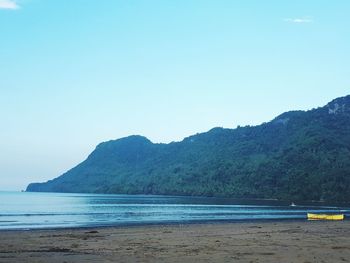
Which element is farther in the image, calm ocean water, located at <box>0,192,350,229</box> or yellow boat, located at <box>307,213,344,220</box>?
yellow boat, located at <box>307,213,344,220</box>

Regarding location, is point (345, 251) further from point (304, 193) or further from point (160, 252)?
point (304, 193)

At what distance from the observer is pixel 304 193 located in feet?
589

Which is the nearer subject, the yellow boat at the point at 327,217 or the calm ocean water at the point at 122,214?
the calm ocean water at the point at 122,214

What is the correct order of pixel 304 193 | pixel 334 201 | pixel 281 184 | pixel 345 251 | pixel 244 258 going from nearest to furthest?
1. pixel 244 258
2. pixel 345 251
3. pixel 334 201
4. pixel 304 193
5. pixel 281 184

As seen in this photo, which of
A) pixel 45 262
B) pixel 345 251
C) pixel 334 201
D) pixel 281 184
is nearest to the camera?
pixel 45 262

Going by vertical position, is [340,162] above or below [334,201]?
above

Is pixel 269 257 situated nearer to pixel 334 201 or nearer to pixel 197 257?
pixel 197 257

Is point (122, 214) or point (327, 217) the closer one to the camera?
point (327, 217)

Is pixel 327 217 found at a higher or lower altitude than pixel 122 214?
lower

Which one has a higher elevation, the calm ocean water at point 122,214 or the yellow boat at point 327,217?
the calm ocean water at point 122,214

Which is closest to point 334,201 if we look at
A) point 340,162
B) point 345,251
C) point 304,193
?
point 304,193

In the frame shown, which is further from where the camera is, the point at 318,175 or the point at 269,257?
the point at 318,175

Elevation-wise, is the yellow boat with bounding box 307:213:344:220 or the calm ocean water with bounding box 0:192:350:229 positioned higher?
the calm ocean water with bounding box 0:192:350:229

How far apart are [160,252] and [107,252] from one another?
2.41m
